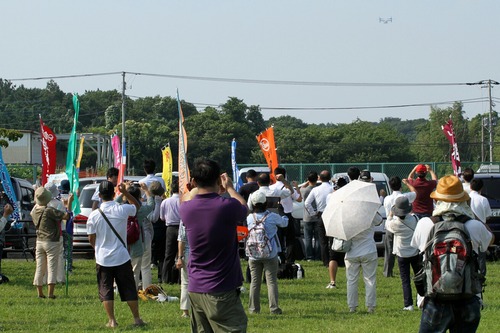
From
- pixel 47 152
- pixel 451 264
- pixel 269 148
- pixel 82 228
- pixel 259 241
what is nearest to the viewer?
pixel 451 264

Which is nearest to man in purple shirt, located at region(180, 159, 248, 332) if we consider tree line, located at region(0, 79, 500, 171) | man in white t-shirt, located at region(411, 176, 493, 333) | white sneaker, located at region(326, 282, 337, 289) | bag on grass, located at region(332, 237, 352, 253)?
man in white t-shirt, located at region(411, 176, 493, 333)

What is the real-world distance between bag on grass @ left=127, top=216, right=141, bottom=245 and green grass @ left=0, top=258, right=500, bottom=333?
3.08ft

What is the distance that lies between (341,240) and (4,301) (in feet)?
17.4

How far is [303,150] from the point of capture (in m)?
81.0

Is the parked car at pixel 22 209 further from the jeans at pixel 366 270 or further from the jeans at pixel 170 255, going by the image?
the jeans at pixel 366 270

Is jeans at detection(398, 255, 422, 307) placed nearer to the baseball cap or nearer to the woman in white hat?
the baseball cap

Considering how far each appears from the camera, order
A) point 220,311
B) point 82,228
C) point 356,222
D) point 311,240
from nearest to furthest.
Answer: point 220,311
point 356,222
point 311,240
point 82,228

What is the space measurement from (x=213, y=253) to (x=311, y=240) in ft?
42.1

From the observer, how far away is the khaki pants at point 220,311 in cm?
→ 735

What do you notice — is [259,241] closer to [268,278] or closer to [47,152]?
Answer: [268,278]

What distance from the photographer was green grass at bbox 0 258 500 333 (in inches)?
448

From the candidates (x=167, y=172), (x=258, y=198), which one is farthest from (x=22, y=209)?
(x=258, y=198)

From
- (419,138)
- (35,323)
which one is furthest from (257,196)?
(419,138)

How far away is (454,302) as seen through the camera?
283 inches
